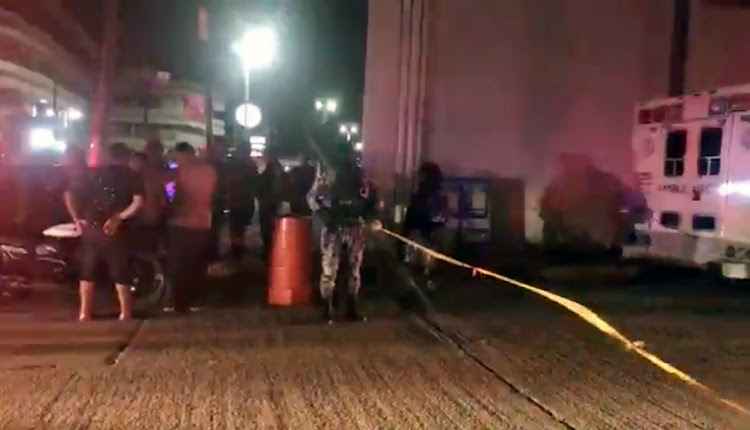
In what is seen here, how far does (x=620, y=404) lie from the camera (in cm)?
829

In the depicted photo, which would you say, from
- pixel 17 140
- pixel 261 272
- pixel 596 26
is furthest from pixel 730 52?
pixel 17 140

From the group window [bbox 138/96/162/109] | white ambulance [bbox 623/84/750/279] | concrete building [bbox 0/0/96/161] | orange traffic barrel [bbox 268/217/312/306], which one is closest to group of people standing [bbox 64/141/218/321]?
orange traffic barrel [bbox 268/217/312/306]

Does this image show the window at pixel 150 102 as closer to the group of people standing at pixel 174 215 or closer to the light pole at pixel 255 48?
the light pole at pixel 255 48

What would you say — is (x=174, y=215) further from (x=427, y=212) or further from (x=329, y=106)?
(x=329, y=106)

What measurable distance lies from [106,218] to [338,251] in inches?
91.3

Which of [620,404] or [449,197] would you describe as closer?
[620,404]

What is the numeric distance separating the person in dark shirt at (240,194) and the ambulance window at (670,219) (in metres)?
6.00

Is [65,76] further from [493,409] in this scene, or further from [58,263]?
[493,409]

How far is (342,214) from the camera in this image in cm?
1157

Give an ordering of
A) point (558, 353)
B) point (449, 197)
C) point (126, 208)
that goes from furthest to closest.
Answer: point (449, 197)
point (126, 208)
point (558, 353)

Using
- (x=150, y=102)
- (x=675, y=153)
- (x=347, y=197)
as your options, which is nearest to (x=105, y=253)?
(x=347, y=197)

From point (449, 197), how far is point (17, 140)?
334 inches

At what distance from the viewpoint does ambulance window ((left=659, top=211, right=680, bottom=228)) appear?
16.7 metres

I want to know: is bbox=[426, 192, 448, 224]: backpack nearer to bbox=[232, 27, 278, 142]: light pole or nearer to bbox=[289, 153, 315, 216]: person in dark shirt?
bbox=[289, 153, 315, 216]: person in dark shirt
